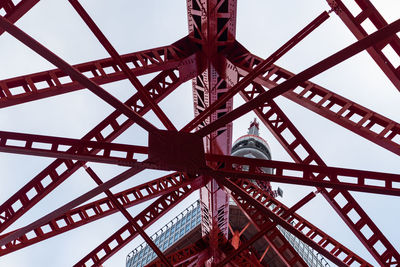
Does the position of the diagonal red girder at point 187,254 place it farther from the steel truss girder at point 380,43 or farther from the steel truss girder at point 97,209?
the steel truss girder at point 380,43

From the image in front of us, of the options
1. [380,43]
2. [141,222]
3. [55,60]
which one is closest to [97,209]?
[141,222]

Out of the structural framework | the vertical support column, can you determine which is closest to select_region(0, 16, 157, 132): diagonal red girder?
the structural framework

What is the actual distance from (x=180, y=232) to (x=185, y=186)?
101ft

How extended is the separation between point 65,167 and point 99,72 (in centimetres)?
318

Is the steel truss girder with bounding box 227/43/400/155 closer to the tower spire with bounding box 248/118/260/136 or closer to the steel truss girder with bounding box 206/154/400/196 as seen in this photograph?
the steel truss girder with bounding box 206/154/400/196

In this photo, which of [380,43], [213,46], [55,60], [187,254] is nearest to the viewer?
[55,60]

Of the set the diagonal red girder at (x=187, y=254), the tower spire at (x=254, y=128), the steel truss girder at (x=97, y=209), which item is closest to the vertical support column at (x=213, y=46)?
the steel truss girder at (x=97, y=209)

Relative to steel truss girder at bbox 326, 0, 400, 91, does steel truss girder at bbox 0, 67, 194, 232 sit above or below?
above

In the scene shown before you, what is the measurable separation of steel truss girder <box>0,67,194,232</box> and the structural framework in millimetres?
27

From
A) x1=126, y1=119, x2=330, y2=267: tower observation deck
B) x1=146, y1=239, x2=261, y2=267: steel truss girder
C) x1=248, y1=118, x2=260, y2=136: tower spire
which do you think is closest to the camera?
x1=146, y1=239, x2=261, y2=267: steel truss girder

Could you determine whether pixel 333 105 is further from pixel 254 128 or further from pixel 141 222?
pixel 254 128

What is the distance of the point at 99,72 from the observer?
11969 millimetres

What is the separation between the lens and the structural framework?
30.9 ft

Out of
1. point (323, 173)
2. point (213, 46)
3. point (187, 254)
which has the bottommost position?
point (323, 173)
